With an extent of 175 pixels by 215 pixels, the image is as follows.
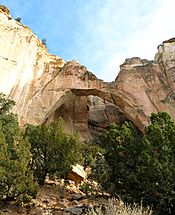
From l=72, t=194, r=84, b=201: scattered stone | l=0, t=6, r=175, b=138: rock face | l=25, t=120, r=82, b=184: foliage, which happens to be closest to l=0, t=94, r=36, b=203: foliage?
l=25, t=120, r=82, b=184: foliage

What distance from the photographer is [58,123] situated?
1853cm

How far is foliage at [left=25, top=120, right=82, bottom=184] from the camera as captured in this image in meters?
16.9

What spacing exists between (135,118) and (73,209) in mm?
15704

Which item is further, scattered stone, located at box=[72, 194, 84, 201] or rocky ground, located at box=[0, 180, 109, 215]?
scattered stone, located at box=[72, 194, 84, 201]

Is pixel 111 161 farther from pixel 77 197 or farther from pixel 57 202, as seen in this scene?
pixel 57 202

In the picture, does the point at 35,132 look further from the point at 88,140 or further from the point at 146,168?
the point at 88,140

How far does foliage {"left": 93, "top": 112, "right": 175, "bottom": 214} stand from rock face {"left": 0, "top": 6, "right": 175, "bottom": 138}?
11463 mm

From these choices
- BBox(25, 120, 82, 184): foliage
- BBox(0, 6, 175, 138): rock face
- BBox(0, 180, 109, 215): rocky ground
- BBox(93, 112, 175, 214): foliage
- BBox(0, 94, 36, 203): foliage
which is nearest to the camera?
BBox(0, 94, 36, 203): foliage

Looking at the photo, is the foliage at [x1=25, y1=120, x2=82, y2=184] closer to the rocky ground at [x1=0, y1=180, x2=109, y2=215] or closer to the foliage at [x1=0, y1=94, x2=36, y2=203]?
the rocky ground at [x1=0, y1=180, x2=109, y2=215]

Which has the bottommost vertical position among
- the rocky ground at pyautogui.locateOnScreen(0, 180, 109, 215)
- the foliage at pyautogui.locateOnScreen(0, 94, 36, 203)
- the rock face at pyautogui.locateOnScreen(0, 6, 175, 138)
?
the rocky ground at pyautogui.locateOnScreen(0, 180, 109, 215)

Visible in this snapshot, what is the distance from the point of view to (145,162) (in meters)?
14.5

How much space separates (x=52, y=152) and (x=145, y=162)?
4812mm

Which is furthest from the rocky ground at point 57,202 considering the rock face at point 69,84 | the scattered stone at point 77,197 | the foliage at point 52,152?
the rock face at point 69,84

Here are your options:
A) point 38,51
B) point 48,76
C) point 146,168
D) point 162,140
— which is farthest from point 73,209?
point 38,51
